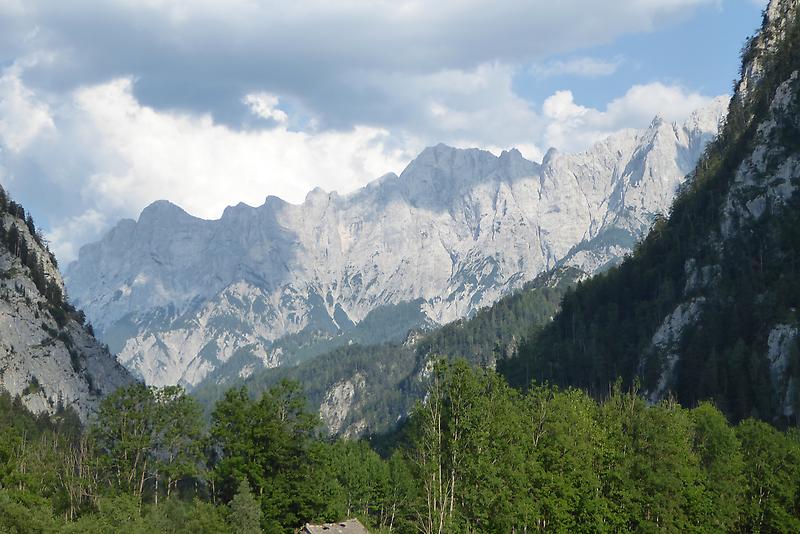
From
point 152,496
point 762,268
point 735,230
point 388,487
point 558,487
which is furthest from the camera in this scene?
point 735,230

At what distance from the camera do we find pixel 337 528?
9012 cm

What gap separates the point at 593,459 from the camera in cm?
8312

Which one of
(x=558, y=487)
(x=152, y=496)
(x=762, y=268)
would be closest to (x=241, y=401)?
(x=152, y=496)

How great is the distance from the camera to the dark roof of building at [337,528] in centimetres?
8794

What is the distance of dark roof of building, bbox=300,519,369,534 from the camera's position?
8794 centimetres

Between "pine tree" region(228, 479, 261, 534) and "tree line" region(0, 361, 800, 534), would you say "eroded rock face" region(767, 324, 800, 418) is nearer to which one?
"tree line" region(0, 361, 800, 534)

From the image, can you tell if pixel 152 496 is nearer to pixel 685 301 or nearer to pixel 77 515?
pixel 77 515

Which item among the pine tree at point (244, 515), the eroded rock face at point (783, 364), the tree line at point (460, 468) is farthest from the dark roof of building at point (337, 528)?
the eroded rock face at point (783, 364)

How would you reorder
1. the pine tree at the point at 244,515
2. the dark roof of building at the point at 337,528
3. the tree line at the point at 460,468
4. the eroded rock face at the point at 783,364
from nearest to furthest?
the tree line at the point at 460,468 < the pine tree at the point at 244,515 < the dark roof of building at the point at 337,528 < the eroded rock face at the point at 783,364

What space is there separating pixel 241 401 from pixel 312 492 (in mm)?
12965

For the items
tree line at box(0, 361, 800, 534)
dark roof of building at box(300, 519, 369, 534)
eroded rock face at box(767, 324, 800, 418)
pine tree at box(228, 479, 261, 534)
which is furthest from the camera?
eroded rock face at box(767, 324, 800, 418)

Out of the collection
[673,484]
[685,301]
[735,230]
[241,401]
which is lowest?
[673,484]

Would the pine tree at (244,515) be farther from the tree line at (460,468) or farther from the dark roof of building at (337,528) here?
the dark roof of building at (337,528)

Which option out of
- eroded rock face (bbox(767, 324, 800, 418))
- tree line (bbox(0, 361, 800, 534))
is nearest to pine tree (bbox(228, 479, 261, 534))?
tree line (bbox(0, 361, 800, 534))
